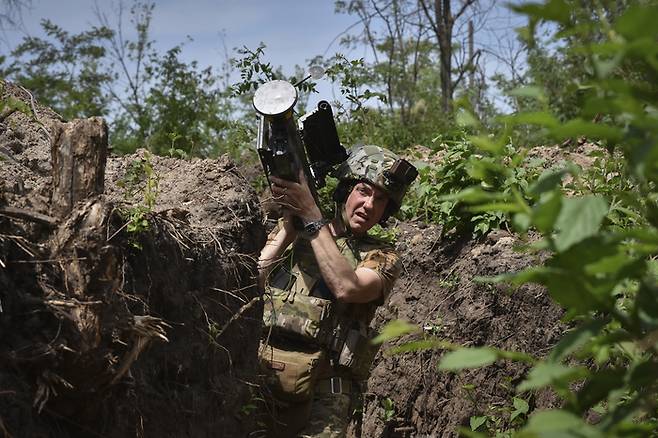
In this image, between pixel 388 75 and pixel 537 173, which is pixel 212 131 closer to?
pixel 388 75

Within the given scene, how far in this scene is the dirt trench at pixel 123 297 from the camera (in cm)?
324

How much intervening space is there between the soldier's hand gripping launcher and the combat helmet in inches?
3.5

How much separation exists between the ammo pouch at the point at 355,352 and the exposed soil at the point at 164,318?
74cm

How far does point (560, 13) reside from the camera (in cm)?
200

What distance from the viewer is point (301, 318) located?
5461 mm

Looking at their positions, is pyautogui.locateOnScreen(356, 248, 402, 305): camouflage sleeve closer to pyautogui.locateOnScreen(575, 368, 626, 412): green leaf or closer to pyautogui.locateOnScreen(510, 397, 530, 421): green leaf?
pyautogui.locateOnScreen(510, 397, 530, 421): green leaf

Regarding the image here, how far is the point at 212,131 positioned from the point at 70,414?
7764 millimetres

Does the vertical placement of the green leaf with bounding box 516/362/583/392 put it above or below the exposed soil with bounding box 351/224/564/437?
above

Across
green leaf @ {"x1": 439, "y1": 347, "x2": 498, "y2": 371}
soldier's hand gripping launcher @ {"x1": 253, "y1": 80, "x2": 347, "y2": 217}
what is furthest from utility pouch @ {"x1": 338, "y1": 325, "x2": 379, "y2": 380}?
green leaf @ {"x1": 439, "y1": 347, "x2": 498, "y2": 371}

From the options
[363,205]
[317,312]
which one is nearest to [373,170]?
[363,205]

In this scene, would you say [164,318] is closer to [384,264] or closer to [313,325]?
[313,325]

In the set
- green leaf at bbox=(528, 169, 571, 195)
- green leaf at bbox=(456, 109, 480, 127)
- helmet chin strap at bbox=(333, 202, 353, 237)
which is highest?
green leaf at bbox=(456, 109, 480, 127)

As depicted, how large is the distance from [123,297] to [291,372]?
1.96 meters

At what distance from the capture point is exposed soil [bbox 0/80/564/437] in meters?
3.26
